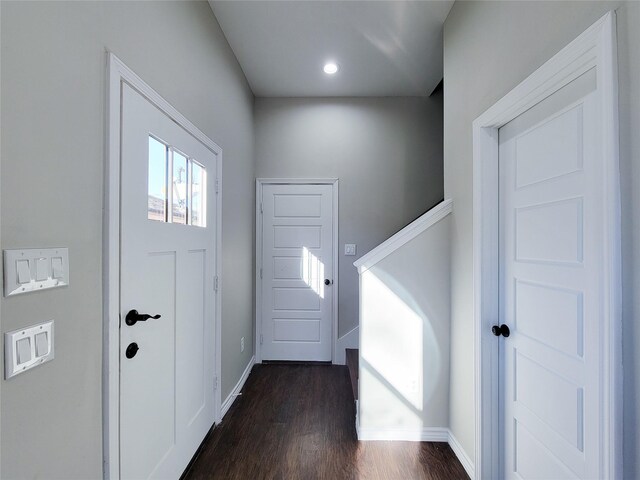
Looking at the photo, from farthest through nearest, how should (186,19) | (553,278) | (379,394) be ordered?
(379,394), (186,19), (553,278)

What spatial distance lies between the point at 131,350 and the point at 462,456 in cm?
187

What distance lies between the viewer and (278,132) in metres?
3.35

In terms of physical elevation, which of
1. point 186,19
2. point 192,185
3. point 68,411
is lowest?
point 68,411

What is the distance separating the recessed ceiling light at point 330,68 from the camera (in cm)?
273

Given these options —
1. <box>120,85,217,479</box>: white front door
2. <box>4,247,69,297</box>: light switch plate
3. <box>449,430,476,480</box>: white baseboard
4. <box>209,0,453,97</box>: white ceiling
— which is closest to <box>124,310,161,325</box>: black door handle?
<box>120,85,217,479</box>: white front door

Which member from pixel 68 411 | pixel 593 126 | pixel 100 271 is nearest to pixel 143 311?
pixel 100 271

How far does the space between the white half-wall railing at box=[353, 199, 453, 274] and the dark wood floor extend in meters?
1.12

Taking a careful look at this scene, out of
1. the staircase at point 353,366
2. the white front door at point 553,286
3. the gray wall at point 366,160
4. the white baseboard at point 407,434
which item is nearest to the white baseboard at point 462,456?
the white baseboard at point 407,434

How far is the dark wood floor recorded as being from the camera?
176 centimetres

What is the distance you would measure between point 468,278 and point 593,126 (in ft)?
3.14

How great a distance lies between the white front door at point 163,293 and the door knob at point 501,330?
1615 mm

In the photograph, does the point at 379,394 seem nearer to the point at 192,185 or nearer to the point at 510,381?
the point at 510,381

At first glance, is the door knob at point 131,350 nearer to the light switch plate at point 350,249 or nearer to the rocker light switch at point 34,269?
the rocker light switch at point 34,269

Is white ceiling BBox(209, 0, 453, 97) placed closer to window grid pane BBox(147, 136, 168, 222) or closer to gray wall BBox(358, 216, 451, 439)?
window grid pane BBox(147, 136, 168, 222)
